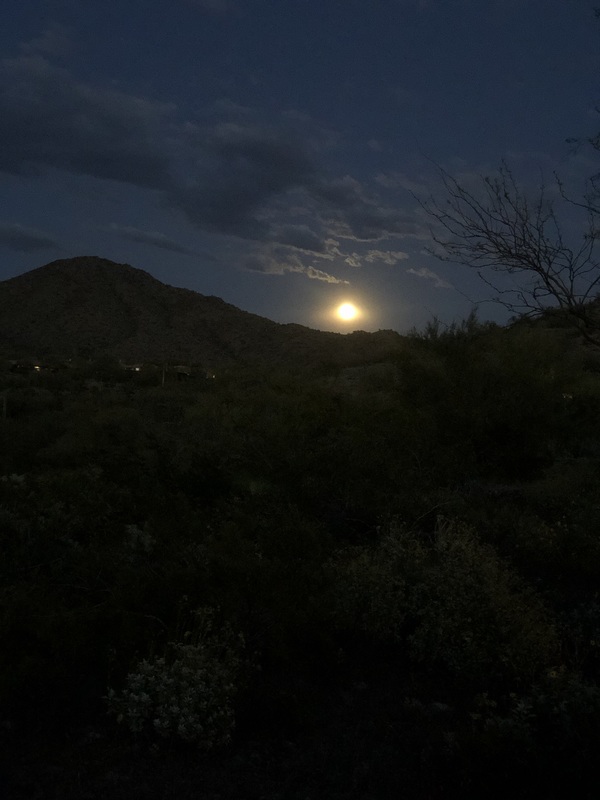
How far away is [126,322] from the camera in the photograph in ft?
208

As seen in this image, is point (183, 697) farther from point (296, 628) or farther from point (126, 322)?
point (126, 322)

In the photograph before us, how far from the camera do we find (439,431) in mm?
14469

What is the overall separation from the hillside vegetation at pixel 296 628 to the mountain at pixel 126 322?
38.4 meters

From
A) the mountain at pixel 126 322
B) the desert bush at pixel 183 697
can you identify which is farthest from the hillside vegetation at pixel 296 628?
the mountain at pixel 126 322

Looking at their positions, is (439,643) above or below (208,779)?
above

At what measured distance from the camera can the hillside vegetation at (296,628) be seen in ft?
15.7

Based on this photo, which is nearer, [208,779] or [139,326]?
[208,779]

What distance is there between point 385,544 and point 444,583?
3.16ft

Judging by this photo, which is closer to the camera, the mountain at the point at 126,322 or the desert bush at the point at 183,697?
the desert bush at the point at 183,697

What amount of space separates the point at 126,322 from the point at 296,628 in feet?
195

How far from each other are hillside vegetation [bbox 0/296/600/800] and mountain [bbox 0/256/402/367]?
3845cm

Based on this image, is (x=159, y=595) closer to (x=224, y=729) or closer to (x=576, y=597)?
(x=224, y=729)

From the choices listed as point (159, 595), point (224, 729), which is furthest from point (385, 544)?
point (224, 729)

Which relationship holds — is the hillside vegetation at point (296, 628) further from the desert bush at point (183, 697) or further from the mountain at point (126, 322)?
the mountain at point (126, 322)
